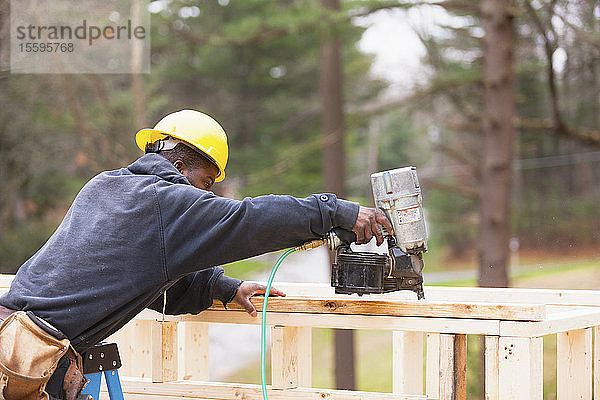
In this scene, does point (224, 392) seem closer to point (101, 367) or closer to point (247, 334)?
point (101, 367)

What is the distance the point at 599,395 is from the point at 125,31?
11.1 metres

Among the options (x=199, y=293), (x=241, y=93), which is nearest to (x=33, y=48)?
(x=241, y=93)

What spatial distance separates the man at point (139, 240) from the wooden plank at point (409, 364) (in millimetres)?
840

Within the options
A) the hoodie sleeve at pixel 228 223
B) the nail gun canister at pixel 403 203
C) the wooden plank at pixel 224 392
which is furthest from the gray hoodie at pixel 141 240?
the wooden plank at pixel 224 392

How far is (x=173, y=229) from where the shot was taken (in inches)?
99.0

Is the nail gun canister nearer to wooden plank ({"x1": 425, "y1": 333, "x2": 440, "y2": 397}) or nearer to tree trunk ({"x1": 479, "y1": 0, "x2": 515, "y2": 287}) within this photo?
wooden plank ({"x1": 425, "y1": 333, "x2": 440, "y2": 397})

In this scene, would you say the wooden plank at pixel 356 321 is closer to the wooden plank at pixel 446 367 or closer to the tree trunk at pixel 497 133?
the wooden plank at pixel 446 367

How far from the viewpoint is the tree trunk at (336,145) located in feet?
36.6

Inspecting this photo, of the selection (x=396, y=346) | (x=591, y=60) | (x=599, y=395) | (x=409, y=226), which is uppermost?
(x=591, y=60)

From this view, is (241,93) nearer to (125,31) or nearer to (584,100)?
(125,31)

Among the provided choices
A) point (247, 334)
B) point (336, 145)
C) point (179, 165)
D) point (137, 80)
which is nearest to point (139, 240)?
point (179, 165)

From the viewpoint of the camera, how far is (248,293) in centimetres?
318

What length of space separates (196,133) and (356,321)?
983 millimetres

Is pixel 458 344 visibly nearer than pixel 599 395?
Yes
